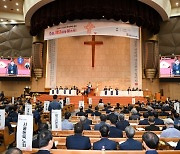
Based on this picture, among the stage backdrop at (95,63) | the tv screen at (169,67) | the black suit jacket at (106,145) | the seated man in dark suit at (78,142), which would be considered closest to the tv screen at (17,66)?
the stage backdrop at (95,63)

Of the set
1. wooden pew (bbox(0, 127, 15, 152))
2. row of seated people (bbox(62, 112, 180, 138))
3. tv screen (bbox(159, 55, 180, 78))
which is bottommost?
wooden pew (bbox(0, 127, 15, 152))

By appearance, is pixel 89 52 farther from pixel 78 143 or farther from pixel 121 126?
pixel 78 143

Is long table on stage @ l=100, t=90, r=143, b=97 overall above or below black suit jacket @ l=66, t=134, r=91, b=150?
above

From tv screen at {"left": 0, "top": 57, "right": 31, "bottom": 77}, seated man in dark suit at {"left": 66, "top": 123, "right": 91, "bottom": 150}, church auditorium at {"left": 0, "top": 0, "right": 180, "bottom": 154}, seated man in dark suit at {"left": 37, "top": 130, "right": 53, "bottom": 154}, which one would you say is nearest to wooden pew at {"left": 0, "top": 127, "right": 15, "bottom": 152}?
seated man in dark suit at {"left": 66, "top": 123, "right": 91, "bottom": 150}

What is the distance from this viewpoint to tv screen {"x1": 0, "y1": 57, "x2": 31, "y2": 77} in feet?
66.2

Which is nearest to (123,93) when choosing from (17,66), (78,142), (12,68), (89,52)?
(89,52)

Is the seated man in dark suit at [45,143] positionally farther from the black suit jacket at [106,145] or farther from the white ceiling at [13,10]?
the white ceiling at [13,10]

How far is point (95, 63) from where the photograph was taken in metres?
22.5

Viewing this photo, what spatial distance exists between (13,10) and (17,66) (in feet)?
15.3

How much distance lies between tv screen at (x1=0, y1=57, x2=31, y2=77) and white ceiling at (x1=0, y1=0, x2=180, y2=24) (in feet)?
11.5

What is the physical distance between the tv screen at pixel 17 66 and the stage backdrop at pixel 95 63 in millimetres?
2125

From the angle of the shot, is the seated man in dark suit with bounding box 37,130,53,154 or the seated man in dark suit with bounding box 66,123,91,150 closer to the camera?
the seated man in dark suit with bounding box 37,130,53,154

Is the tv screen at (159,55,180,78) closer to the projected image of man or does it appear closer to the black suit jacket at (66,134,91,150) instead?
the projected image of man

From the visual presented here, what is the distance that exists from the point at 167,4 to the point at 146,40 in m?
3.09
